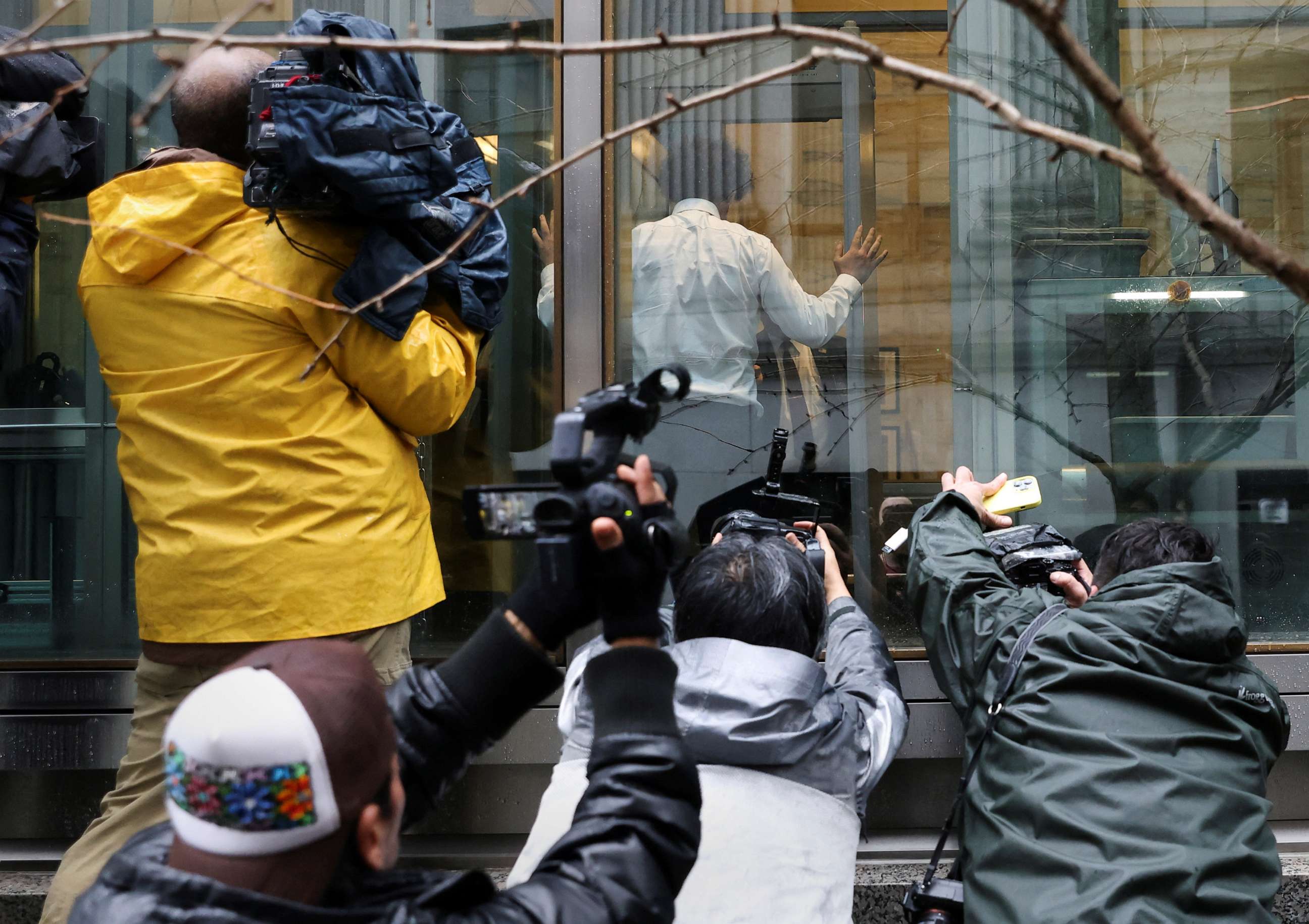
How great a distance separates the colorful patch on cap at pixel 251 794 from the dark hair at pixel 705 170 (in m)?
3.03

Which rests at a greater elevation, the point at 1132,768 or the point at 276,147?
the point at 276,147

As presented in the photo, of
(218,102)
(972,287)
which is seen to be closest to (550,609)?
(218,102)

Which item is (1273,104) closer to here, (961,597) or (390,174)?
(390,174)

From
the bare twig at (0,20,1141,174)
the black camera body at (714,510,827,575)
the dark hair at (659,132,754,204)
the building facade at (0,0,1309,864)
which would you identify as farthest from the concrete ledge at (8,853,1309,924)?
the bare twig at (0,20,1141,174)

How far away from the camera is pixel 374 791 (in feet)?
4.42

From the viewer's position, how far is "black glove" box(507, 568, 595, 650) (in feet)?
4.95

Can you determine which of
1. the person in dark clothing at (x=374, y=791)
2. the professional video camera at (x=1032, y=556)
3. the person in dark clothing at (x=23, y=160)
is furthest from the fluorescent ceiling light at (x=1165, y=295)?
the person in dark clothing at (x=23, y=160)

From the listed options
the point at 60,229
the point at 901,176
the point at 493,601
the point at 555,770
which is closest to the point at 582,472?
the point at 555,770

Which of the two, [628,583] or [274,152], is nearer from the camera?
[628,583]

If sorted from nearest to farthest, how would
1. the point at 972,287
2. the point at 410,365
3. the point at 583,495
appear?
the point at 583,495 < the point at 410,365 < the point at 972,287

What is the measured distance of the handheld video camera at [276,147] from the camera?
231 centimetres

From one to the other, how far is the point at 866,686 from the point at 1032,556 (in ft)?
2.86

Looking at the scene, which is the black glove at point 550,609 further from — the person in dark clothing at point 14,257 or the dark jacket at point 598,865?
the person in dark clothing at point 14,257

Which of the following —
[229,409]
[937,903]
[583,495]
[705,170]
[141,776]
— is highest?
[705,170]
